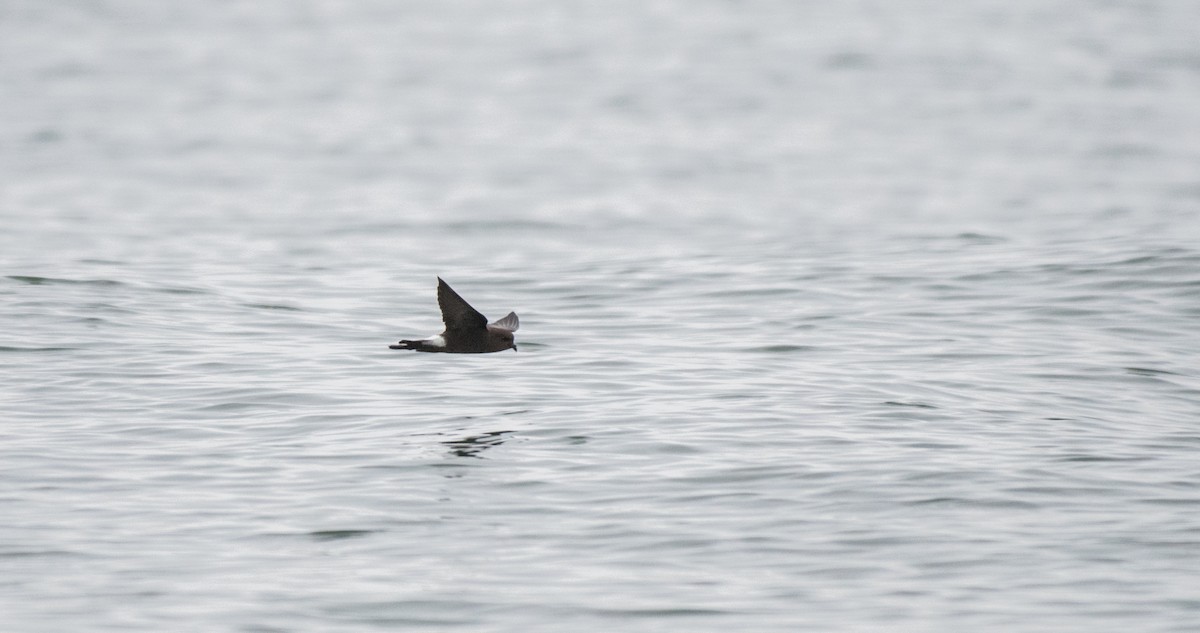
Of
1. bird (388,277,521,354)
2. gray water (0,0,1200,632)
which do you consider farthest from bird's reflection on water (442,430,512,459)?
bird (388,277,521,354)

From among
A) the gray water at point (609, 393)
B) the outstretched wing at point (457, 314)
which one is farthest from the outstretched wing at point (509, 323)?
the gray water at point (609, 393)

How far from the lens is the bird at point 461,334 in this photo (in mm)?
11523

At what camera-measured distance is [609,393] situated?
1333 cm

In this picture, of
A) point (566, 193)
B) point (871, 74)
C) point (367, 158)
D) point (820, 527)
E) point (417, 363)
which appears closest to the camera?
point (820, 527)

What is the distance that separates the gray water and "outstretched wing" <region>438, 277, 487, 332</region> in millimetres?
884

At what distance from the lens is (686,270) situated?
20.2m

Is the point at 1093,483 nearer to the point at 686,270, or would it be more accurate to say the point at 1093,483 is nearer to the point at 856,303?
the point at 856,303

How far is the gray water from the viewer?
9148 mm

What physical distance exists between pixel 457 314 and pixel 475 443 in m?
1.00

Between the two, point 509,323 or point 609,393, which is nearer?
point 509,323

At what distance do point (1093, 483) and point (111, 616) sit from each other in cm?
666

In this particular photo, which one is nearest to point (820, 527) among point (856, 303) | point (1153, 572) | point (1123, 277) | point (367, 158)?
point (1153, 572)

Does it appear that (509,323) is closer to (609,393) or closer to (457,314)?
(457,314)

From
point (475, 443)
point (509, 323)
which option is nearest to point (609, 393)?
point (509, 323)
